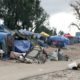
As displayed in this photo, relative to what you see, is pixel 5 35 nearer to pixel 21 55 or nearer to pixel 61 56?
pixel 21 55

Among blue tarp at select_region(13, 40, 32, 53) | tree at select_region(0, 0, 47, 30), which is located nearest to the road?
blue tarp at select_region(13, 40, 32, 53)

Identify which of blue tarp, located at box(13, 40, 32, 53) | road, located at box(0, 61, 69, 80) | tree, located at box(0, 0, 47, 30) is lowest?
road, located at box(0, 61, 69, 80)

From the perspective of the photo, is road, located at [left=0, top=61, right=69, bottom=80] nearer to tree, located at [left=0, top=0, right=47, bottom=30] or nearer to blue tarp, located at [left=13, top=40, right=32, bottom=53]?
blue tarp, located at [left=13, top=40, right=32, bottom=53]

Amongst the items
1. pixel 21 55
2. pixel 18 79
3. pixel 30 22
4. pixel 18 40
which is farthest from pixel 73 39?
pixel 18 79

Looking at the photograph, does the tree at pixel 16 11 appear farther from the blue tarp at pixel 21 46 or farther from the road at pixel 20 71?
the road at pixel 20 71

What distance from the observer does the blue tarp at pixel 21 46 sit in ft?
106

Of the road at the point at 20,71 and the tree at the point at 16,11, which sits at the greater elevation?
the tree at the point at 16,11

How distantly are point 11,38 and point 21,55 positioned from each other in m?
2.84

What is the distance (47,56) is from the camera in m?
30.9

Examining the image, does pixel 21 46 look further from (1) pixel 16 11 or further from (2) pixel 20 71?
(1) pixel 16 11

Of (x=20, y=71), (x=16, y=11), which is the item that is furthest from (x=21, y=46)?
(x=16, y=11)

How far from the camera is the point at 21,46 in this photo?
33219 mm

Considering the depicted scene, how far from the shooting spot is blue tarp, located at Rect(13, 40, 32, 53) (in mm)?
32188

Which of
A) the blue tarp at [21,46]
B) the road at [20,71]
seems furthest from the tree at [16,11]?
the road at [20,71]
